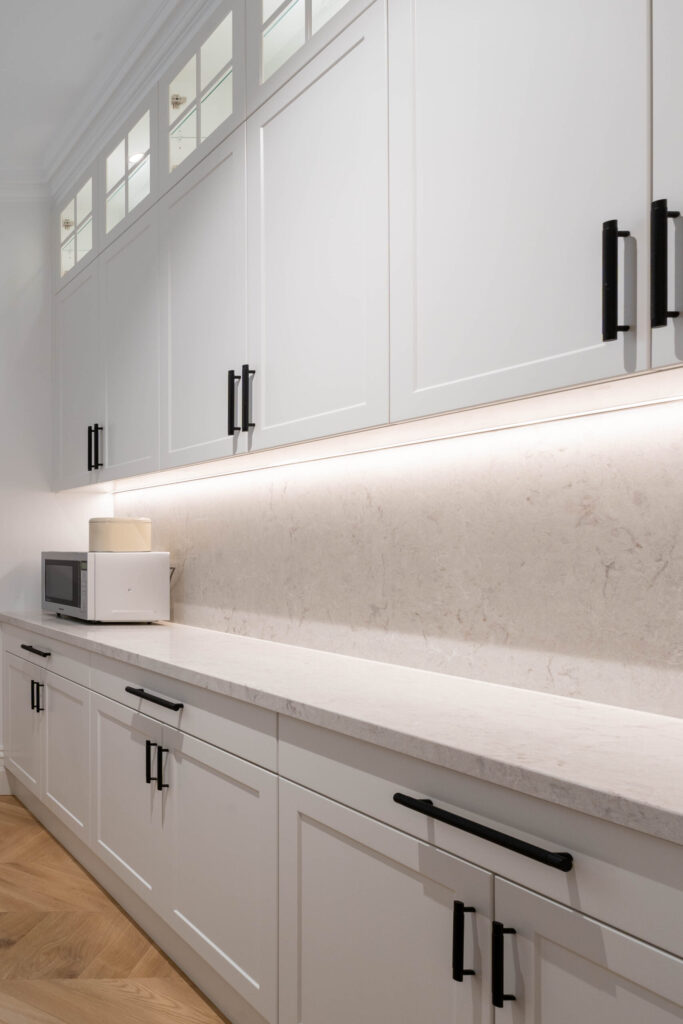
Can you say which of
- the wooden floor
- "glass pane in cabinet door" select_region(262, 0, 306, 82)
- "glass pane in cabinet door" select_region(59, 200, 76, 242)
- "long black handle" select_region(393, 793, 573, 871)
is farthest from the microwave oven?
"long black handle" select_region(393, 793, 573, 871)

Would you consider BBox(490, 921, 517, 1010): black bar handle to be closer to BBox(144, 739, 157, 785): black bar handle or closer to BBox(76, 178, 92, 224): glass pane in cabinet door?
BBox(144, 739, 157, 785): black bar handle

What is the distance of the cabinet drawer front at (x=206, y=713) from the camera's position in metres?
1.77

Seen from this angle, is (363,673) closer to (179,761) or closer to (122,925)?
(179,761)

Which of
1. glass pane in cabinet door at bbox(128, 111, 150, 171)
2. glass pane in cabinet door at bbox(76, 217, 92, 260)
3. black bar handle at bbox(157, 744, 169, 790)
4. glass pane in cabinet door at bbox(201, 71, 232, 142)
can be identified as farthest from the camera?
glass pane in cabinet door at bbox(76, 217, 92, 260)

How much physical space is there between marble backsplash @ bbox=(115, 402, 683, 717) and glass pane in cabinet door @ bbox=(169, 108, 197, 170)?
1.05m

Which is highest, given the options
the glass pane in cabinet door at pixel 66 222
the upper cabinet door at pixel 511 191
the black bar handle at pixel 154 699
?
the glass pane in cabinet door at pixel 66 222

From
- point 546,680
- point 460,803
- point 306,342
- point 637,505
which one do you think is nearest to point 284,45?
point 306,342

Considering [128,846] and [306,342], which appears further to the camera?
[128,846]

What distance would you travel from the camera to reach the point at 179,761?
214 cm

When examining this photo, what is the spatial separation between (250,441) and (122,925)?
1.48 metres

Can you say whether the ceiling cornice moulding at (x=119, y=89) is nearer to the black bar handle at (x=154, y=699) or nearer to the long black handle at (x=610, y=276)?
the long black handle at (x=610, y=276)

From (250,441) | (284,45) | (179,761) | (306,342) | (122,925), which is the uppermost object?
(284,45)

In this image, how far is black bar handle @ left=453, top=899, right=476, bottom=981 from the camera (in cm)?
121

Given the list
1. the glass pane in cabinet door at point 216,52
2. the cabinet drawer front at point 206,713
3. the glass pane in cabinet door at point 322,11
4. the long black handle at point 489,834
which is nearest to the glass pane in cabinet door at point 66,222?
the glass pane in cabinet door at point 216,52
